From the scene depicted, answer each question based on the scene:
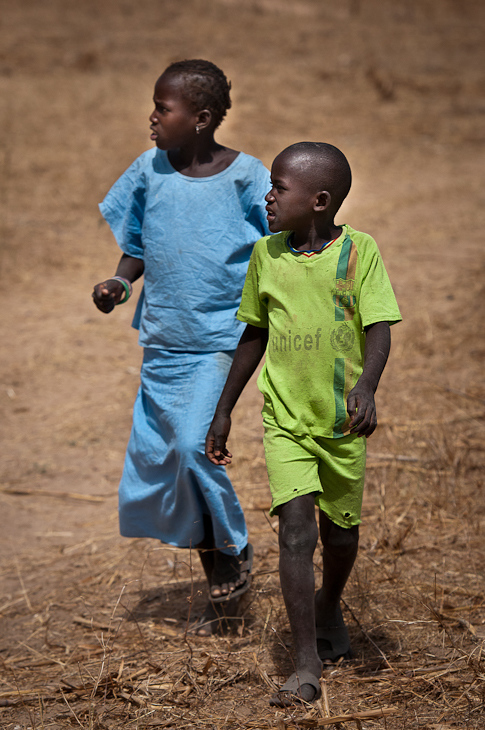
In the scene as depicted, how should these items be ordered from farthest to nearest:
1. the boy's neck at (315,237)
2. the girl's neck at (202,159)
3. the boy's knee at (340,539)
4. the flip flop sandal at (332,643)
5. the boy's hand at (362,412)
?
the girl's neck at (202,159)
the flip flop sandal at (332,643)
the boy's knee at (340,539)
the boy's neck at (315,237)
the boy's hand at (362,412)

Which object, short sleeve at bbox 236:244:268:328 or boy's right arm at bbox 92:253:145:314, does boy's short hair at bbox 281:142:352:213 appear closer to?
short sleeve at bbox 236:244:268:328

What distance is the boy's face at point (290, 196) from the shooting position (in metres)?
2.14

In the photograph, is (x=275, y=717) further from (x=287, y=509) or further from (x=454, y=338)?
(x=454, y=338)

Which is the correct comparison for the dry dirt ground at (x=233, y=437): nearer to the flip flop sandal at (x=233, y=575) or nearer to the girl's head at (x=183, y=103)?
the flip flop sandal at (x=233, y=575)

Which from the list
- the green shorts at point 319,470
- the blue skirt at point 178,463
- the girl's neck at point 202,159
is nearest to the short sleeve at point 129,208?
the girl's neck at point 202,159

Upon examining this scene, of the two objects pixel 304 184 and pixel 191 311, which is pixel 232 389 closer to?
pixel 191 311

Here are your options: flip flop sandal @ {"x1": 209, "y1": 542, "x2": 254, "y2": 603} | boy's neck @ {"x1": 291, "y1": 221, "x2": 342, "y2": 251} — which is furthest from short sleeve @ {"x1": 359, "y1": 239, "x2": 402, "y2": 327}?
flip flop sandal @ {"x1": 209, "y1": 542, "x2": 254, "y2": 603}

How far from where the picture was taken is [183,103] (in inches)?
104

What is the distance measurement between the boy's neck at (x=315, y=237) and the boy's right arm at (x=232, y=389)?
280mm

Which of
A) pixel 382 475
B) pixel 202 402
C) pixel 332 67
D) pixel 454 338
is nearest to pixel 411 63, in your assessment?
pixel 332 67

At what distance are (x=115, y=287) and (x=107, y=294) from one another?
59mm

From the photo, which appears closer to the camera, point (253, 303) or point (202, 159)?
point (253, 303)

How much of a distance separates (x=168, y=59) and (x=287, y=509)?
13204 mm

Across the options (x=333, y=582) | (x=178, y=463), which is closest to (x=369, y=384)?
(x=333, y=582)
